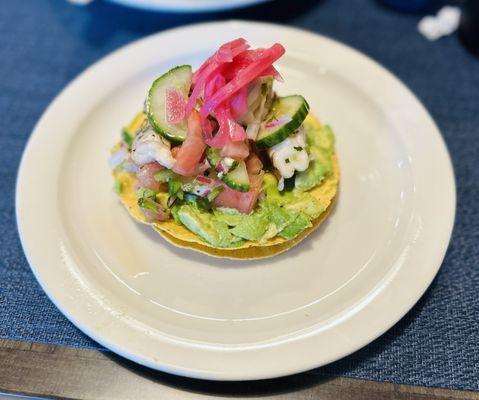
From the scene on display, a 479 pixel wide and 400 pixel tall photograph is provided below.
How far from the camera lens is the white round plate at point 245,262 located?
172 cm

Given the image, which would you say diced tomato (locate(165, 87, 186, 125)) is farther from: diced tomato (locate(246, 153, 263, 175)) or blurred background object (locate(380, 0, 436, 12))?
blurred background object (locate(380, 0, 436, 12))

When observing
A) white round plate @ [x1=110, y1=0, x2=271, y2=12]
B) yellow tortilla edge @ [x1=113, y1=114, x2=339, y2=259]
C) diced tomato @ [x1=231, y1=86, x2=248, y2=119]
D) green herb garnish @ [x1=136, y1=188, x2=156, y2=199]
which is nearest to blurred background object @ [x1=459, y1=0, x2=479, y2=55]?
white round plate @ [x1=110, y1=0, x2=271, y2=12]

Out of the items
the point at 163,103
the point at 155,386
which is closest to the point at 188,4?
the point at 163,103

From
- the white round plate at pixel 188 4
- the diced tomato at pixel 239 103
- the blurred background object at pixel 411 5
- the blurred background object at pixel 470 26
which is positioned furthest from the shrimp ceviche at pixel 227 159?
the blurred background object at pixel 411 5

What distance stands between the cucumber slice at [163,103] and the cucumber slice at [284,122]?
11.9 inches

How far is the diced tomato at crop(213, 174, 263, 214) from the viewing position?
1.96m

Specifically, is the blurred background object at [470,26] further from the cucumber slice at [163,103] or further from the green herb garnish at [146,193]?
the green herb garnish at [146,193]

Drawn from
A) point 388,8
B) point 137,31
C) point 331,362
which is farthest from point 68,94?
point 388,8

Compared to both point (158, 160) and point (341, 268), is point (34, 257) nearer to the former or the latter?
point (158, 160)

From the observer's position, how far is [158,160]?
1.90 meters

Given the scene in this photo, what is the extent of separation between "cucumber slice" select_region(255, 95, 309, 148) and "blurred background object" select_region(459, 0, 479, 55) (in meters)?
1.47

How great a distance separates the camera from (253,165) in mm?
2008

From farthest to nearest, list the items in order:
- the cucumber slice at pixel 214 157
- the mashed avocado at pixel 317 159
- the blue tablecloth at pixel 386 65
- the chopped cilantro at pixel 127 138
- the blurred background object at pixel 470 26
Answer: the blurred background object at pixel 470 26 → the chopped cilantro at pixel 127 138 → the mashed avocado at pixel 317 159 → the cucumber slice at pixel 214 157 → the blue tablecloth at pixel 386 65

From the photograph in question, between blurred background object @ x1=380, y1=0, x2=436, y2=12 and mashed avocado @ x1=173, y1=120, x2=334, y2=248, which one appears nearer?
mashed avocado @ x1=173, y1=120, x2=334, y2=248
